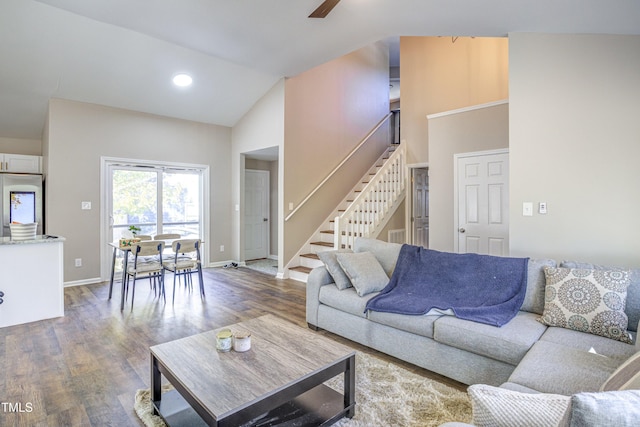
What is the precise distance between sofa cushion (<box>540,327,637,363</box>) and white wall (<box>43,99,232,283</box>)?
587 cm

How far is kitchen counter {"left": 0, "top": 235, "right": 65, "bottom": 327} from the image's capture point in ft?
11.0

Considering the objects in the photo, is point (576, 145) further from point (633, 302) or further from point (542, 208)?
point (633, 302)

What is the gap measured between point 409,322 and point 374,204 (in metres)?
3.34

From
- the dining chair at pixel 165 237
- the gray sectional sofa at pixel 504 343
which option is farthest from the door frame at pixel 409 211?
the dining chair at pixel 165 237

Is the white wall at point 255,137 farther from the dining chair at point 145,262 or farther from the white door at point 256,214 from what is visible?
the dining chair at point 145,262

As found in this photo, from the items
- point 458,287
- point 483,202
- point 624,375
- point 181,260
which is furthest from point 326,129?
point 624,375

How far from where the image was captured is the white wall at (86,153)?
15.9 feet

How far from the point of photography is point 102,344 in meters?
2.96

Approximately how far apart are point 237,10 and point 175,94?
2.52m

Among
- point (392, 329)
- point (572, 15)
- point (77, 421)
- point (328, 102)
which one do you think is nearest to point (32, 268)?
point (77, 421)

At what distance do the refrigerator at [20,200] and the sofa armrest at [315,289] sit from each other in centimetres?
463

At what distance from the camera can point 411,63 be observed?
6.43 m

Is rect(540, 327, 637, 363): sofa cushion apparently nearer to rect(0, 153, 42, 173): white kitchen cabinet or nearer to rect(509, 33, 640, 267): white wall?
rect(509, 33, 640, 267): white wall

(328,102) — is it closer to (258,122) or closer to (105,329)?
(258,122)
